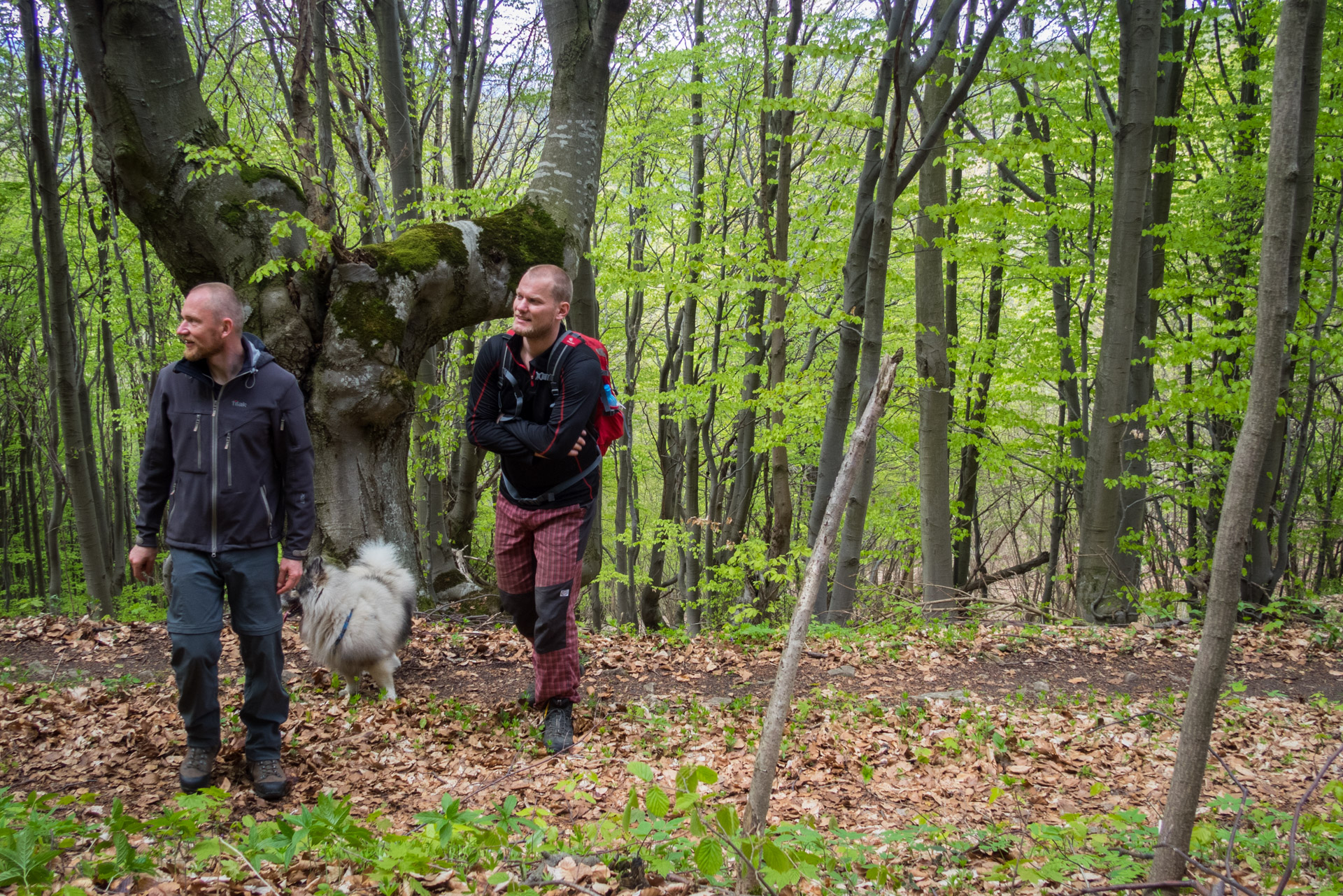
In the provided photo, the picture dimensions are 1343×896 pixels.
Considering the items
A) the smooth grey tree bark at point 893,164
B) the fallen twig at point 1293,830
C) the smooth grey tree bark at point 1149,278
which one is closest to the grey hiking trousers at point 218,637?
the fallen twig at point 1293,830

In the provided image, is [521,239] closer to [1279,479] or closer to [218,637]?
[218,637]

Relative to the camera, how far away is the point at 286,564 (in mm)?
3326

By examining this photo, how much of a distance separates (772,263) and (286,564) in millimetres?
6550

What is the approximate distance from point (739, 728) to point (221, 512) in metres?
2.99

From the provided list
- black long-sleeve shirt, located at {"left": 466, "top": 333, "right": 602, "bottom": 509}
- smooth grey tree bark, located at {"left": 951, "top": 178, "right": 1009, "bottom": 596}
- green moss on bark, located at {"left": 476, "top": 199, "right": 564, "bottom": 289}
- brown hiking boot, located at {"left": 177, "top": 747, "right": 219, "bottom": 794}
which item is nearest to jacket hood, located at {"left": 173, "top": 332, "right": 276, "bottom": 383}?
black long-sleeve shirt, located at {"left": 466, "top": 333, "right": 602, "bottom": 509}

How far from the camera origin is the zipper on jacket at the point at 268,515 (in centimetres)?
329

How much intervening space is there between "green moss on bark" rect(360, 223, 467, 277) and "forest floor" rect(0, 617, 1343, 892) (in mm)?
2659

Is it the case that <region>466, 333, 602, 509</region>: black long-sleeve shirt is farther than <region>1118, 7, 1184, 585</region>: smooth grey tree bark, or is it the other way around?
<region>1118, 7, 1184, 585</region>: smooth grey tree bark

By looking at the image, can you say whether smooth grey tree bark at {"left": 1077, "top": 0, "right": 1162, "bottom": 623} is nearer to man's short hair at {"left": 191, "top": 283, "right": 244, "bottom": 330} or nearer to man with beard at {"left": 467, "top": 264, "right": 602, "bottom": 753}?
man with beard at {"left": 467, "top": 264, "right": 602, "bottom": 753}

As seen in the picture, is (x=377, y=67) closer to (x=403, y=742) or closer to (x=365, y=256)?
(x=365, y=256)

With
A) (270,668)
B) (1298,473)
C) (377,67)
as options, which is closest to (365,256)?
(270,668)

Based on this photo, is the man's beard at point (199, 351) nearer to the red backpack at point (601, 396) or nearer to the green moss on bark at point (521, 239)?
the red backpack at point (601, 396)

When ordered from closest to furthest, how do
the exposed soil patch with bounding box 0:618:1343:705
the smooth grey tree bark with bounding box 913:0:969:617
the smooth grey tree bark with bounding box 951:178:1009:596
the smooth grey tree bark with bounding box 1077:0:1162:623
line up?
1. the exposed soil patch with bounding box 0:618:1343:705
2. the smooth grey tree bark with bounding box 1077:0:1162:623
3. the smooth grey tree bark with bounding box 913:0:969:617
4. the smooth grey tree bark with bounding box 951:178:1009:596

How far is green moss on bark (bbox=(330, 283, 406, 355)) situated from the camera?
183 inches
